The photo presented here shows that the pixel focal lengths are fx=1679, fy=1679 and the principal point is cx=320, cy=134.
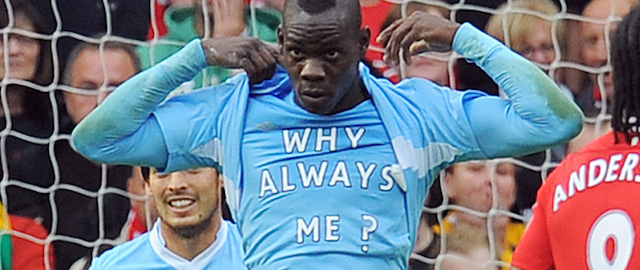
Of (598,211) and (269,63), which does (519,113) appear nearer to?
(598,211)

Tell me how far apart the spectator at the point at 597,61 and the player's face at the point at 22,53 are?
1.44 m

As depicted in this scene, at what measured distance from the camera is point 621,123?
264 centimetres

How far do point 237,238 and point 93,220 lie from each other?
60 centimetres

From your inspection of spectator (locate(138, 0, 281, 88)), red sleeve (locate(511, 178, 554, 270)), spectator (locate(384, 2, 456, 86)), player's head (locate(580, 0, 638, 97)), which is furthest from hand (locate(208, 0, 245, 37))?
red sleeve (locate(511, 178, 554, 270))

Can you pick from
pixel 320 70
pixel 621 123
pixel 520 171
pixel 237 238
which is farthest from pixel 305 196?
pixel 520 171

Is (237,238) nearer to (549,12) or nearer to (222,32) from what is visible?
(222,32)

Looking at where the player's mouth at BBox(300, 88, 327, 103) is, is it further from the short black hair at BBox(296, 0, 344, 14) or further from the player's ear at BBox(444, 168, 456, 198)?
the player's ear at BBox(444, 168, 456, 198)

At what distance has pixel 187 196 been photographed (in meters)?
4.05

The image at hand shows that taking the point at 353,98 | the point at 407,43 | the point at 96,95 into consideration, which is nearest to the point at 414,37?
the point at 407,43

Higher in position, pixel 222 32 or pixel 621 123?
pixel 621 123

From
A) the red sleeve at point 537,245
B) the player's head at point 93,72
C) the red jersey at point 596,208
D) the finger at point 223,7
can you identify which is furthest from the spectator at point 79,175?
the red jersey at point 596,208

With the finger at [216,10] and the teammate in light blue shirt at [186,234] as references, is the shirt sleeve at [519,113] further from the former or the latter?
the finger at [216,10]

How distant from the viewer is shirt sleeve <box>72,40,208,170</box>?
282 cm

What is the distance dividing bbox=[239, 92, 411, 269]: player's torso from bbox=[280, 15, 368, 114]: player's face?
2.6 inches
